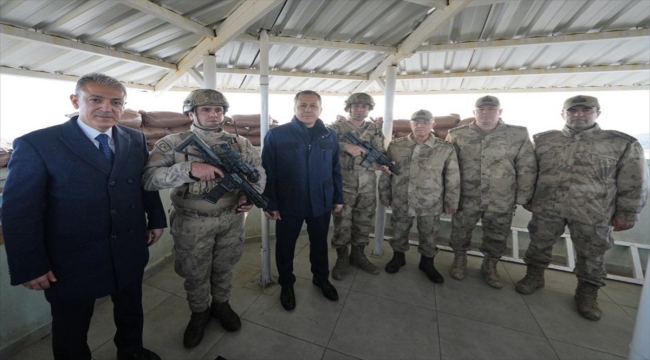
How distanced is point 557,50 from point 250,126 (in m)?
4.83

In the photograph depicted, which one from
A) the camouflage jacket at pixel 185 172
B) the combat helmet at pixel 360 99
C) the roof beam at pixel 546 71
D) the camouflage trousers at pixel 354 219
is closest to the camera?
the camouflage jacket at pixel 185 172

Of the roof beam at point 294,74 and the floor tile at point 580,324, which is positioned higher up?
the roof beam at point 294,74

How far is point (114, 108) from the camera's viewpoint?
4.59 ft

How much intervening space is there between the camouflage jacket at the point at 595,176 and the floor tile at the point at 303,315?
2593 mm

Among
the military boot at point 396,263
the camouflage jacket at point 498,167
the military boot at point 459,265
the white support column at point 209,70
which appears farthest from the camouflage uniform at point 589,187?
the white support column at point 209,70

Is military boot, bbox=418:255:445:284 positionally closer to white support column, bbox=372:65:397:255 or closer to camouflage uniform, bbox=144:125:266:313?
white support column, bbox=372:65:397:255

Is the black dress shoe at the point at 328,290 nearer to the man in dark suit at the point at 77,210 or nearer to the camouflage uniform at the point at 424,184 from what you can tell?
the camouflage uniform at the point at 424,184

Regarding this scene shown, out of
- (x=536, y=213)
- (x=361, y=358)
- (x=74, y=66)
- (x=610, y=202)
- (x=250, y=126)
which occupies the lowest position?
(x=361, y=358)

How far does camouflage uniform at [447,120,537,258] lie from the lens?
273 centimetres

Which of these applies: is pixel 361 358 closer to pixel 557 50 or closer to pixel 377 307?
pixel 377 307

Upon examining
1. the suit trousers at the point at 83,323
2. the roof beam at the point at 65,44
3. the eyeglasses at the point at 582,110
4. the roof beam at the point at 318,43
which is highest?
Answer: the roof beam at the point at 318,43

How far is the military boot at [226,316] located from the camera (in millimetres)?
2098

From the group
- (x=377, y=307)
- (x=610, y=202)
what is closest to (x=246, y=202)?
(x=377, y=307)

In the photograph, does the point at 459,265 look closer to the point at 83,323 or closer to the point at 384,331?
the point at 384,331
